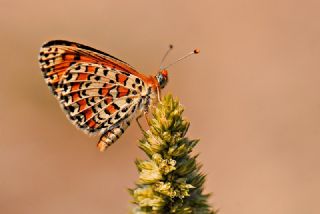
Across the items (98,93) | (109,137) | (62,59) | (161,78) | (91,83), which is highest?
(161,78)

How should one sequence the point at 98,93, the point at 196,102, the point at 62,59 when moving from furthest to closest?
the point at 196,102, the point at 98,93, the point at 62,59

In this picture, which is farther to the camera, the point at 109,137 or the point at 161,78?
the point at 161,78

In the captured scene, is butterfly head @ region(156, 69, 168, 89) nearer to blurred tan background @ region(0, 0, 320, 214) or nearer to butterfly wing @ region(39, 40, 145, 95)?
butterfly wing @ region(39, 40, 145, 95)

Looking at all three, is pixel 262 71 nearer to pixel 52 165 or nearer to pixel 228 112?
pixel 228 112

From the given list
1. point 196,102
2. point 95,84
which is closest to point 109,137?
point 95,84

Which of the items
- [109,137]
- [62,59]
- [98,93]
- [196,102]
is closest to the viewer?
[109,137]

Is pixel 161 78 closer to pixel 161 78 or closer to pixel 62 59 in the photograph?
pixel 161 78

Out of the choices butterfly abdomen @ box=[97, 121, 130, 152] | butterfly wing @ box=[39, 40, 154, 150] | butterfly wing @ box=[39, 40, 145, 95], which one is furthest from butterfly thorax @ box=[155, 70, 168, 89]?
butterfly abdomen @ box=[97, 121, 130, 152]
